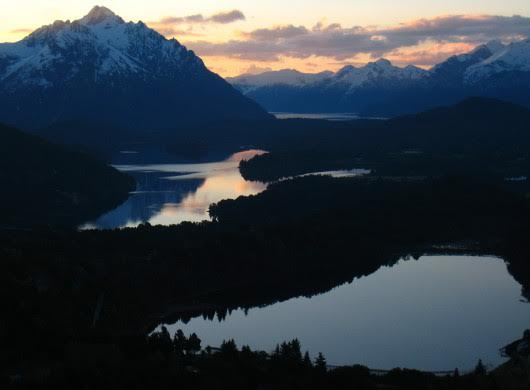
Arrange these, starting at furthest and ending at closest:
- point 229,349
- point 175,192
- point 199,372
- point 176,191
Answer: point 176,191, point 175,192, point 229,349, point 199,372

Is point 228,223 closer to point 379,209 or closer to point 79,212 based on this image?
point 379,209

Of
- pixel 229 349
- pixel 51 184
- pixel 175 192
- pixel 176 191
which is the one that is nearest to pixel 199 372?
pixel 229 349

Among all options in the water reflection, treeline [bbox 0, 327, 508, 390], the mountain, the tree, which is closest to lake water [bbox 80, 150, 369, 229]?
the water reflection

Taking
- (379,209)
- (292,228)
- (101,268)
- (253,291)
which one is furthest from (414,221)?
(101,268)

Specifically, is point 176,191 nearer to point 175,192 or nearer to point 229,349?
point 175,192

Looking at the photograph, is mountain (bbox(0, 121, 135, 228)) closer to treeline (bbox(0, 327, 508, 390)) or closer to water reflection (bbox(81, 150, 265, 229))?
water reflection (bbox(81, 150, 265, 229))

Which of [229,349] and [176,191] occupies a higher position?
[229,349]
